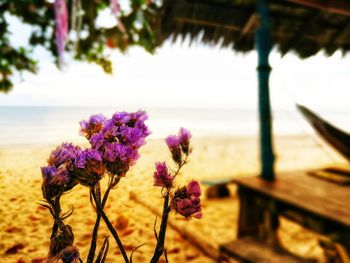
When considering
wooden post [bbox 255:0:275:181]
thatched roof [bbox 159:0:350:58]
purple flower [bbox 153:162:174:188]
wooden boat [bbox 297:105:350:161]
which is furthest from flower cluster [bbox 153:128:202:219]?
thatched roof [bbox 159:0:350:58]

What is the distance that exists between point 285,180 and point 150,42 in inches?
80.4

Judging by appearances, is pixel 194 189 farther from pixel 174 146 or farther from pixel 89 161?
pixel 89 161

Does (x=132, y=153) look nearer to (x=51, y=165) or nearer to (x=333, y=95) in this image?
(x=51, y=165)

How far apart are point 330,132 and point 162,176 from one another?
7.05 feet

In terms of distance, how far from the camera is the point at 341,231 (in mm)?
1896

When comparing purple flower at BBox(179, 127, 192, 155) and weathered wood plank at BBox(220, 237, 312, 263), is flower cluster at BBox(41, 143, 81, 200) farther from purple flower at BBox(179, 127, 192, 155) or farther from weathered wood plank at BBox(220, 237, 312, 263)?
weathered wood plank at BBox(220, 237, 312, 263)

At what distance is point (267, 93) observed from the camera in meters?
2.69

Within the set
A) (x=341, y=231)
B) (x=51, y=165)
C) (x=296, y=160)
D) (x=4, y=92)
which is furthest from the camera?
(x=296, y=160)

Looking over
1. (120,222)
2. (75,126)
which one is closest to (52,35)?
(120,222)

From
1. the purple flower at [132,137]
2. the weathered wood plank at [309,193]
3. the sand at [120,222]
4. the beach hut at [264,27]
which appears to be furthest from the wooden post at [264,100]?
the purple flower at [132,137]

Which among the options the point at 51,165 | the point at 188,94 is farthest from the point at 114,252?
the point at 188,94

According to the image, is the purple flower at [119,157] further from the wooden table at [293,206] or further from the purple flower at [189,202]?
the wooden table at [293,206]

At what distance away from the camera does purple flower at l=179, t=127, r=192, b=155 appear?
812mm

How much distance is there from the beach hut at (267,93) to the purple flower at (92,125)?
1.61 m
